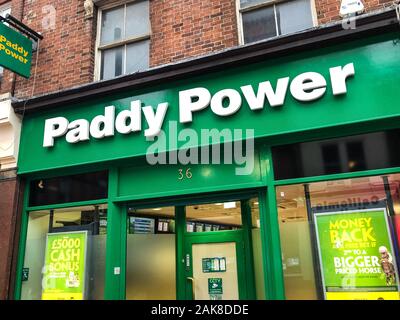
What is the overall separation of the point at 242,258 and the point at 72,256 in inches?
113

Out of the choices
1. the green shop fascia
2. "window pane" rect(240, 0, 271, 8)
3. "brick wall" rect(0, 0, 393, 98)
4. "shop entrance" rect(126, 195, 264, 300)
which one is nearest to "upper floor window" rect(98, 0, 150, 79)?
"brick wall" rect(0, 0, 393, 98)

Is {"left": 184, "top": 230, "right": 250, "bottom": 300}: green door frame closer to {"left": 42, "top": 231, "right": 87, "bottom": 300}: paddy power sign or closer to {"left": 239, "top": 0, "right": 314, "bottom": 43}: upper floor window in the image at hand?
{"left": 42, "top": 231, "right": 87, "bottom": 300}: paddy power sign

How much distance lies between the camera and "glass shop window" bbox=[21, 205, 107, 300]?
637 centimetres

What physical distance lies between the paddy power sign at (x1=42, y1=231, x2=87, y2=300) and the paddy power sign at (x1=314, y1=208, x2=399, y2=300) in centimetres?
384

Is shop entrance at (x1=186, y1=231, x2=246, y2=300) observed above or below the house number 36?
below

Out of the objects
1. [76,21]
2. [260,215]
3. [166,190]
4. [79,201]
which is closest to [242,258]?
[260,215]

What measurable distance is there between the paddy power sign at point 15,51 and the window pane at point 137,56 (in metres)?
1.95

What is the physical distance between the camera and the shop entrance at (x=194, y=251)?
6.35 metres

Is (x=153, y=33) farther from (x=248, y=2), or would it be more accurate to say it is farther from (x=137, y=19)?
(x=248, y=2)

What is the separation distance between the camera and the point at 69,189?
6949 millimetres

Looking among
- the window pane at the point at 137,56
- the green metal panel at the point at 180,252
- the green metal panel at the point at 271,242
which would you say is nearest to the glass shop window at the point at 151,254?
the green metal panel at the point at 180,252

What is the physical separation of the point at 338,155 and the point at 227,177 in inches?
63.4

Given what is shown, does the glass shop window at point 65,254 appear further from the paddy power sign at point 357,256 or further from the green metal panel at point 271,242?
the paddy power sign at point 357,256
